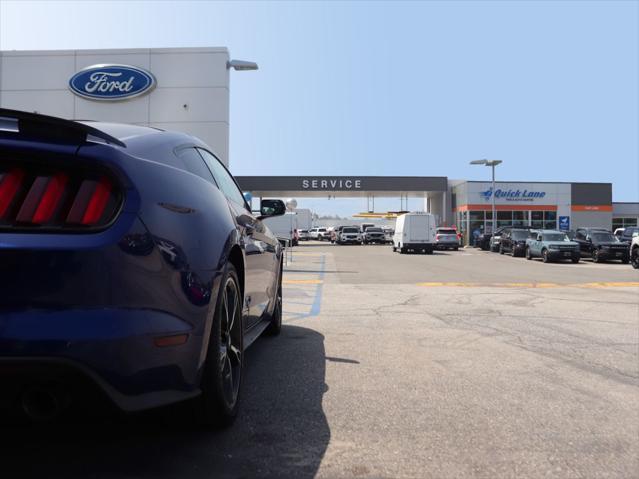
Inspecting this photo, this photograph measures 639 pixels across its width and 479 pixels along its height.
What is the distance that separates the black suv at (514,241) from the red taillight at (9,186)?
2910cm

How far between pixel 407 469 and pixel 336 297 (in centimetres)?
737

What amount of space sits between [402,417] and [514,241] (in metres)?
28.0

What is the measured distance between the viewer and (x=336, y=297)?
994cm

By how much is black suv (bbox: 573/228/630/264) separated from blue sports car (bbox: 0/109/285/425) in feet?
86.3

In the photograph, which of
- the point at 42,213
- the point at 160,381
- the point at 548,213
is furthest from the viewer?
the point at 548,213

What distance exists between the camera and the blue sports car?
6.50 ft

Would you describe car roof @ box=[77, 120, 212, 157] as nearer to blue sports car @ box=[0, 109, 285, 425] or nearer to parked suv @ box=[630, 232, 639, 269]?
blue sports car @ box=[0, 109, 285, 425]

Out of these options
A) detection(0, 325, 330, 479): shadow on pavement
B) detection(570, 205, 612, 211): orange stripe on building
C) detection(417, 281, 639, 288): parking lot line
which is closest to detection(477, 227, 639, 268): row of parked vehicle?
detection(417, 281, 639, 288): parking lot line

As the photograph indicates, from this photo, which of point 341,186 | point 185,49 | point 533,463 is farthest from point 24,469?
point 341,186

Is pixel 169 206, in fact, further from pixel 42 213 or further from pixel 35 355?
pixel 35 355

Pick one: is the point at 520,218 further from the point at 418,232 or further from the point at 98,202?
the point at 98,202

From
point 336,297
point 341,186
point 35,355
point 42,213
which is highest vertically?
point 341,186

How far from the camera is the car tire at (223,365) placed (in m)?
2.70

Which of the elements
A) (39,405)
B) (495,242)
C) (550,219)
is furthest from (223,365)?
(550,219)
